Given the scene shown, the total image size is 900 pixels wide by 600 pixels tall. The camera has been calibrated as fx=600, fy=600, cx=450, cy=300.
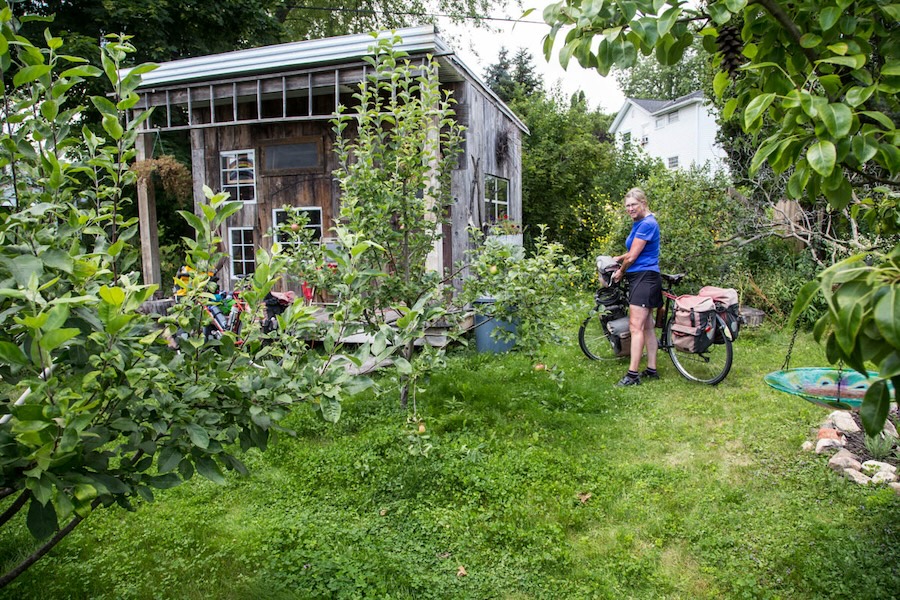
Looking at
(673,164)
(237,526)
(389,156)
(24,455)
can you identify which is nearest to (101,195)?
(24,455)

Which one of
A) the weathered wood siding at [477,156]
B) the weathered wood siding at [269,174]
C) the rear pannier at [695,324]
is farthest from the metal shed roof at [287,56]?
the rear pannier at [695,324]

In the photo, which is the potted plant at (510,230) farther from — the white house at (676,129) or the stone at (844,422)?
the white house at (676,129)

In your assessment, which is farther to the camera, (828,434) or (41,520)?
(828,434)

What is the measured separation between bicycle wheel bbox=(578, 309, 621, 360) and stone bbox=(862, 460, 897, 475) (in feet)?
10.1

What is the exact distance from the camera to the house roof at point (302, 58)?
6.82 metres

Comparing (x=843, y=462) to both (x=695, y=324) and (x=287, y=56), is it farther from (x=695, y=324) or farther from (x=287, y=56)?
(x=287, y=56)

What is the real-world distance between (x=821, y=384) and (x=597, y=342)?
14.0 feet

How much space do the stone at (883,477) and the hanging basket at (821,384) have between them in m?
0.62

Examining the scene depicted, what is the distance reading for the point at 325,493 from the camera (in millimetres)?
3834

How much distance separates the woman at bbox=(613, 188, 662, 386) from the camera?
18.9 ft

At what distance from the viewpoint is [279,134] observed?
8984 mm

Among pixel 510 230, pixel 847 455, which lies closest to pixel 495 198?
pixel 510 230

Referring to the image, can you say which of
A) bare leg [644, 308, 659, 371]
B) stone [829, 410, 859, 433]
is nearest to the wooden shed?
bare leg [644, 308, 659, 371]

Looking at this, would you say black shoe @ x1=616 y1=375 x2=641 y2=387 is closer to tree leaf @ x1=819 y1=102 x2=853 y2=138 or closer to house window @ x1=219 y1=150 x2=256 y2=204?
tree leaf @ x1=819 y1=102 x2=853 y2=138
